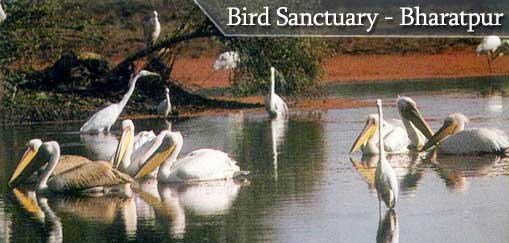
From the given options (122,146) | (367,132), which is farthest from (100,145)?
(367,132)

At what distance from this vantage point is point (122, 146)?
1062 cm

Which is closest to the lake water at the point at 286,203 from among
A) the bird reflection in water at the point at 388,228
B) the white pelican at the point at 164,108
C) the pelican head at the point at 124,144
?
the bird reflection in water at the point at 388,228

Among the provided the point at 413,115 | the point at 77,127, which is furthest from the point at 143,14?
the point at 413,115

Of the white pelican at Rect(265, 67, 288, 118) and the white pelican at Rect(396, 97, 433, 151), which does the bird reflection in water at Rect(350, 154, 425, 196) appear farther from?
the white pelican at Rect(265, 67, 288, 118)

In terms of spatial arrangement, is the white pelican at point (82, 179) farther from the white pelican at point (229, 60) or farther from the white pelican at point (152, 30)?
A: the white pelican at point (152, 30)

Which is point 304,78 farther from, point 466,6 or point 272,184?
point 272,184

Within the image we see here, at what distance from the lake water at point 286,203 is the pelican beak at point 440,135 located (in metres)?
0.43

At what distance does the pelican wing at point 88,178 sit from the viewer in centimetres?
959

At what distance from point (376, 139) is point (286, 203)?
94.8 inches

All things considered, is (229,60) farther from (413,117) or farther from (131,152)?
(131,152)

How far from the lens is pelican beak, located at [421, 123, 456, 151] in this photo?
37.9ft

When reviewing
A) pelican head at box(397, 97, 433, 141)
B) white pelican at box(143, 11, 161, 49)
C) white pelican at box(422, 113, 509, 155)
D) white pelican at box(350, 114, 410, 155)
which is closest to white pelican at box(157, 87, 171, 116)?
white pelican at box(143, 11, 161, 49)

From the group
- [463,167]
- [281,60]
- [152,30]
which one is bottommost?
[463,167]

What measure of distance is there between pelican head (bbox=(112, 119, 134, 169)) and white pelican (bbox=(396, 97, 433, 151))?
7.77ft
